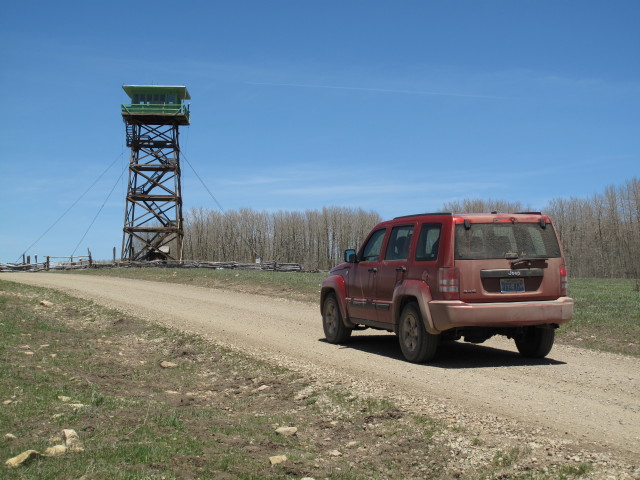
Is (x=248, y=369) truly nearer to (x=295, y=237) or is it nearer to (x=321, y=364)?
(x=321, y=364)

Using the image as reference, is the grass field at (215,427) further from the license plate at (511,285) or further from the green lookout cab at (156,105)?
the green lookout cab at (156,105)

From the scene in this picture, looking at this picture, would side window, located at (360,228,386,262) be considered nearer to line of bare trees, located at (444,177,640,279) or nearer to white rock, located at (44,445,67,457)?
white rock, located at (44,445,67,457)

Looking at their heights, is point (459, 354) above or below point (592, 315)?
below

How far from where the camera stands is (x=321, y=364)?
409 inches

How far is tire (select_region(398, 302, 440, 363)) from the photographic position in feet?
32.8

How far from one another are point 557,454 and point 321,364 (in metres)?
5.17

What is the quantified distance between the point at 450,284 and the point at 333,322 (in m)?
3.82

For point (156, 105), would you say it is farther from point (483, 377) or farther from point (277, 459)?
point (277, 459)

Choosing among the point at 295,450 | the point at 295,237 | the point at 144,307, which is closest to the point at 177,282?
the point at 144,307

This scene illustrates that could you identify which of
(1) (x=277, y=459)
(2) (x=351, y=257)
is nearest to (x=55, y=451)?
(1) (x=277, y=459)

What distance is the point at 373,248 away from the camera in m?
11.9

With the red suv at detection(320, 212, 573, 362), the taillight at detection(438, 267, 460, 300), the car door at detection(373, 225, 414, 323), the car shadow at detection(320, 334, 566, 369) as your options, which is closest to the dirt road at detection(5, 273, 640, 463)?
the car shadow at detection(320, 334, 566, 369)

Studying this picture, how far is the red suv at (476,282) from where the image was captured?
9.60 m

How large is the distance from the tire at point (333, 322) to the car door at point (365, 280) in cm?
53
